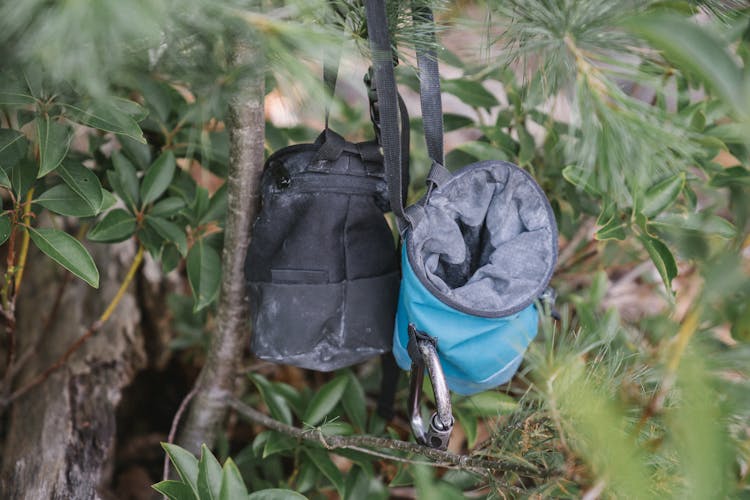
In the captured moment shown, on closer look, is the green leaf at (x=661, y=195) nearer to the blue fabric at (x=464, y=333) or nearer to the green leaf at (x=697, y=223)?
the green leaf at (x=697, y=223)

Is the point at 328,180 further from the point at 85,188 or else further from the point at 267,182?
the point at 85,188

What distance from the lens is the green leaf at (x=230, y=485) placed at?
698mm

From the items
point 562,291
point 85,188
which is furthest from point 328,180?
point 562,291

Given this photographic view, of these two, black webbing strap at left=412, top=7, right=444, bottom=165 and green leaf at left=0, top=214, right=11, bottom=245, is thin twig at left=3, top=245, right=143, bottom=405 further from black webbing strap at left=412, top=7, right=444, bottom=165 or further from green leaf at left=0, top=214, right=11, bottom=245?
black webbing strap at left=412, top=7, right=444, bottom=165

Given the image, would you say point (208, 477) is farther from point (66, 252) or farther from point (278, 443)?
point (66, 252)

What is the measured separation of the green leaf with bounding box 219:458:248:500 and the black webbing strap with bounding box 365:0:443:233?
1.29 ft

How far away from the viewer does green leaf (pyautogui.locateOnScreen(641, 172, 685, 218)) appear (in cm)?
89

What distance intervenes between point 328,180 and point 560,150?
1.76ft

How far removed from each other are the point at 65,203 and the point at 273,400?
1.66 ft

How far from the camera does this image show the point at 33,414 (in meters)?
1.08

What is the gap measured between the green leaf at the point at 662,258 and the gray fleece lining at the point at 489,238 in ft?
0.55

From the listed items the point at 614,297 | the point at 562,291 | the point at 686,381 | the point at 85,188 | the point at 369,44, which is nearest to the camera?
the point at 686,381

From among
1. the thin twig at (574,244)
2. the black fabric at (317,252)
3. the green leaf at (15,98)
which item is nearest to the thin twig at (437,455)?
the black fabric at (317,252)

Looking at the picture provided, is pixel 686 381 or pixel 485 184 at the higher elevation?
pixel 686 381
